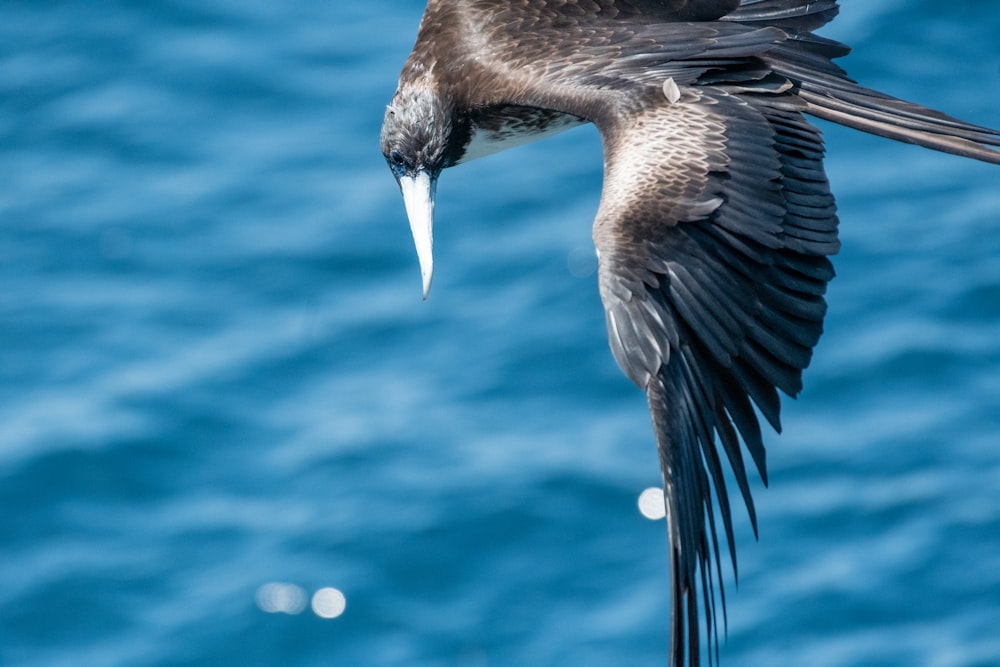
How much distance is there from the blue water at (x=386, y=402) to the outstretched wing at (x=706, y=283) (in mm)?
3699

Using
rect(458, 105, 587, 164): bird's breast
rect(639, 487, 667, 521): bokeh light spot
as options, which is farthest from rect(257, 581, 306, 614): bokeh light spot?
rect(458, 105, 587, 164): bird's breast

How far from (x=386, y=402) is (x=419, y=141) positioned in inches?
135

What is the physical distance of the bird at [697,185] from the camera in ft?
14.3

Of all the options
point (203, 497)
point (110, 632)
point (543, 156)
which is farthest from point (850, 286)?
point (110, 632)

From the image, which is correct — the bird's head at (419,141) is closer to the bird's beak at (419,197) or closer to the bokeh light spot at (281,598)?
the bird's beak at (419,197)

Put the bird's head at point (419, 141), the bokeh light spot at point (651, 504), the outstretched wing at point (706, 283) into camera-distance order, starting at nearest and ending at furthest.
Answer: the outstretched wing at point (706, 283) → the bird's head at point (419, 141) → the bokeh light spot at point (651, 504)

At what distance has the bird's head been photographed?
5430mm

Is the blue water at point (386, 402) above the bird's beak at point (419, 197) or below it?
below

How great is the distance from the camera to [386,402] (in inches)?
344

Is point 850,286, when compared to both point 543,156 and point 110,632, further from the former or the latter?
point 110,632

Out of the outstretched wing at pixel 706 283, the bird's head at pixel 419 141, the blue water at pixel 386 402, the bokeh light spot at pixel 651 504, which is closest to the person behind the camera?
the outstretched wing at pixel 706 283

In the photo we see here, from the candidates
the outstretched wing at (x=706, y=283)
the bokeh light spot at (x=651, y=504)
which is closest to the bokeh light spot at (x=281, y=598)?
the bokeh light spot at (x=651, y=504)

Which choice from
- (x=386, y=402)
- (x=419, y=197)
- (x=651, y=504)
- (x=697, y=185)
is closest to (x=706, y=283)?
(x=697, y=185)

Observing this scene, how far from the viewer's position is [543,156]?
9.68m
